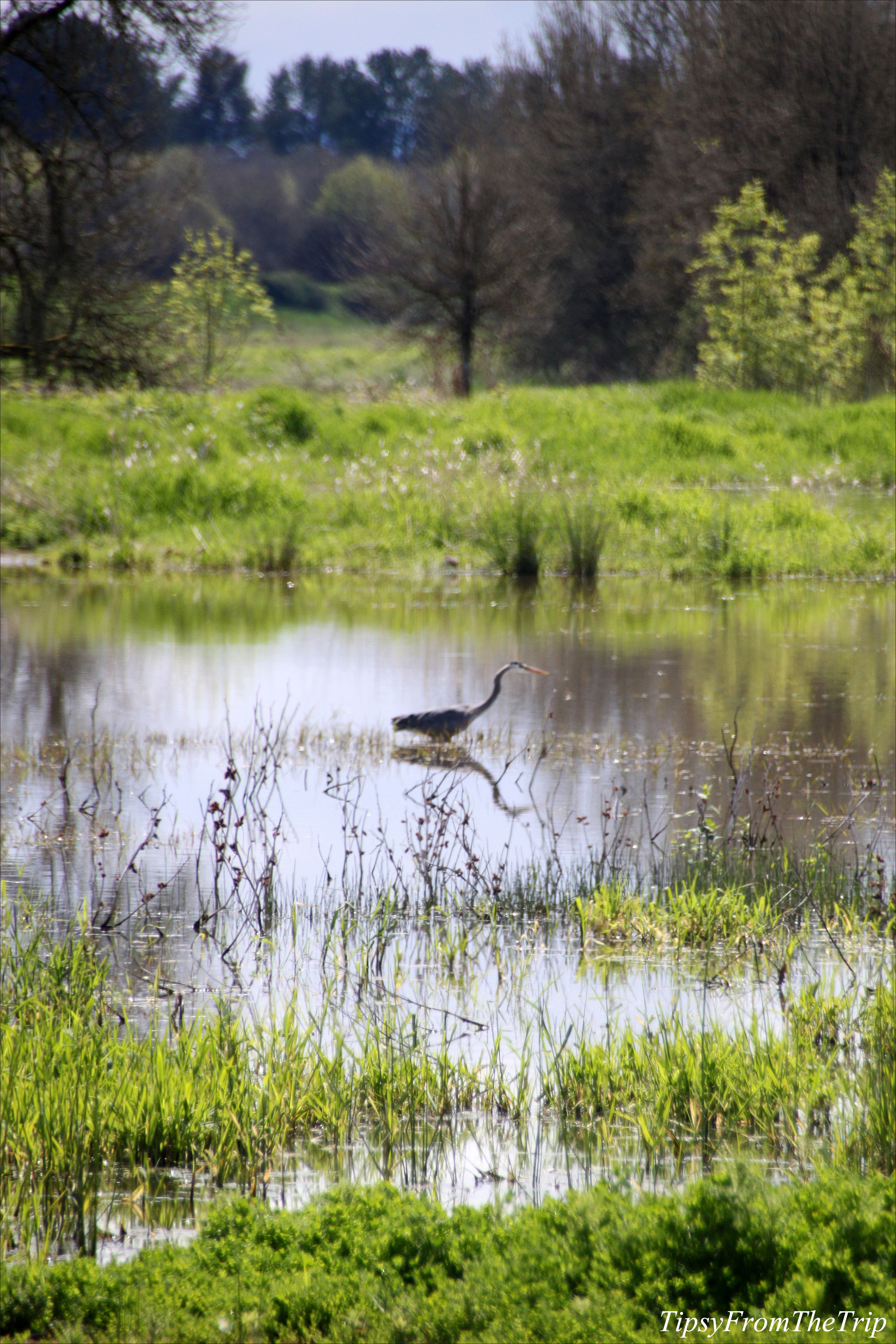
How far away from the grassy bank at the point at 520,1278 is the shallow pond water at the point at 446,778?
2.00 feet

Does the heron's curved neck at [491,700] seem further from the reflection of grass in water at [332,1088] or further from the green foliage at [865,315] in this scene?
the green foliage at [865,315]

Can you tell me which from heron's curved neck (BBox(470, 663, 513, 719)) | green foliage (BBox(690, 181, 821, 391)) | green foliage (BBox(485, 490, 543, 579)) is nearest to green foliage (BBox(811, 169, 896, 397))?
green foliage (BBox(690, 181, 821, 391))

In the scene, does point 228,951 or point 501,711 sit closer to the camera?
point 228,951

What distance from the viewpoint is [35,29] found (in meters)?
11.2

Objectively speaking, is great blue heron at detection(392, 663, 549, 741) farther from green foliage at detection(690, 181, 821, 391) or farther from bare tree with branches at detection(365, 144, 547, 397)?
bare tree with branches at detection(365, 144, 547, 397)

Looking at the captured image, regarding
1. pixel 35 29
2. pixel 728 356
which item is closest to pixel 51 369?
pixel 35 29

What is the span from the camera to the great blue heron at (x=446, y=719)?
367 inches

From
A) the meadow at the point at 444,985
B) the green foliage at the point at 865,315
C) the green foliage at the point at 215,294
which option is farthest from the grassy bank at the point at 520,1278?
the green foliage at the point at 865,315

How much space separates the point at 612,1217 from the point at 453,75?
10569cm

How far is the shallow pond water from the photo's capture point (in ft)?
17.5

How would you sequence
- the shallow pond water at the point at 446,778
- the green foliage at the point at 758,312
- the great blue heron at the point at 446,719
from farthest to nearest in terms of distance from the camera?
the green foliage at the point at 758,312
the great blue heron at the point at 446,719
the shallow pond water at the point at 446,778

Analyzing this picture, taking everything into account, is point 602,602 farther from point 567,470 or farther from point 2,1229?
point 2,1229

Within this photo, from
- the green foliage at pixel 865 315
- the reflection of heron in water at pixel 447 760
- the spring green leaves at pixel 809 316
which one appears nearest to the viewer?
the reflection of heron in water at pixel 447 760

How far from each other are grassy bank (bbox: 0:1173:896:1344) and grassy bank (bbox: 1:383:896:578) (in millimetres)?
12346
